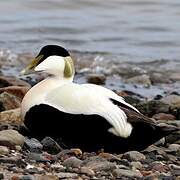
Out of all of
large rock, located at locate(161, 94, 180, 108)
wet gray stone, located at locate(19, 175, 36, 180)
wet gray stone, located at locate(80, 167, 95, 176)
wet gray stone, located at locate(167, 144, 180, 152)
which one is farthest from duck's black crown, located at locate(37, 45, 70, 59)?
large rock, located at locate(161, 94, 180, 108)

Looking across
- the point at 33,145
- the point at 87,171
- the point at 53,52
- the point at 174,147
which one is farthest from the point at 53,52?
the point at 87,171

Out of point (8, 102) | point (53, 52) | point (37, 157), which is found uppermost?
point (53, 52)

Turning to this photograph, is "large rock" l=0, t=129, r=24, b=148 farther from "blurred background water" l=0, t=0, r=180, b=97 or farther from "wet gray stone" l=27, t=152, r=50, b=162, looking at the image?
"blurred background water" l=0, t=0, r=180, b=97

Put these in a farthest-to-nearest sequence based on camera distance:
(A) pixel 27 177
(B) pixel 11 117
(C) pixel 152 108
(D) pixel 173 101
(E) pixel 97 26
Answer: (E) pixel 97 26 → (D) pixel 173 101 → (C) pixel 152 108 → (B) pixel 11 117 → (A) pixel 27 177

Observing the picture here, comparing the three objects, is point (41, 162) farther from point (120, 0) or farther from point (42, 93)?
point (120, 0)

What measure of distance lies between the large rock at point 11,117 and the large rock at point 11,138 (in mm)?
940

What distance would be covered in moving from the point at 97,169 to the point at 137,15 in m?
12.9

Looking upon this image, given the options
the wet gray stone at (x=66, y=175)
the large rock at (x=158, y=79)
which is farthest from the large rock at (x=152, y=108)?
the large rock at (x=158, y=79)

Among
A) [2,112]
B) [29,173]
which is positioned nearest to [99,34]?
[2,112]

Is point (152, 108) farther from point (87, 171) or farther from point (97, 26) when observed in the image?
point (97, 26)

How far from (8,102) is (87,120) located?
189cm

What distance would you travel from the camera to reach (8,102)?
788 cm

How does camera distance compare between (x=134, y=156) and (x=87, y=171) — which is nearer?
(x=87, y=171)

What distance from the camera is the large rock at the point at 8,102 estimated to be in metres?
7.79
